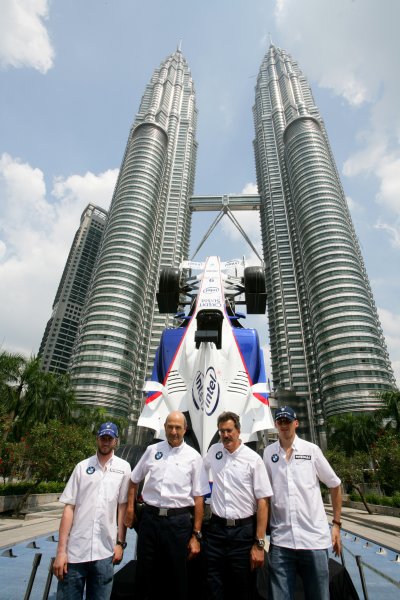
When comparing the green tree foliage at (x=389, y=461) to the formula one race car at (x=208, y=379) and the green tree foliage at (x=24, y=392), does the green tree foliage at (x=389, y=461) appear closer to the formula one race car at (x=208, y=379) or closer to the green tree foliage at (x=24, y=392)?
the formula one race car at (x=208, y=379)

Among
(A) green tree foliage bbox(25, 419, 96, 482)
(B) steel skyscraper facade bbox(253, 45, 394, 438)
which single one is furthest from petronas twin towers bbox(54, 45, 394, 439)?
(A) green tree foliage bbox(25, 419, 96, 482)

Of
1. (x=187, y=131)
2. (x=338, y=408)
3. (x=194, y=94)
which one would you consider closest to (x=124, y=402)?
(x=338, y=408)

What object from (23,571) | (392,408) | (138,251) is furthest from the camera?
(138,251)

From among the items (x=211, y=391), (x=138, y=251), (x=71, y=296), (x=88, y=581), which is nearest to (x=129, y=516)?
(x=88, y=581)

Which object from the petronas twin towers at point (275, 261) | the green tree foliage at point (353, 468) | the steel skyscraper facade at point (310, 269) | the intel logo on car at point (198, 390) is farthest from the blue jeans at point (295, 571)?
the steel skyscraper facade at point (310, 269)

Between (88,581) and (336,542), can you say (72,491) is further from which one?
(336,542)

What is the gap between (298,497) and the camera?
139 inches

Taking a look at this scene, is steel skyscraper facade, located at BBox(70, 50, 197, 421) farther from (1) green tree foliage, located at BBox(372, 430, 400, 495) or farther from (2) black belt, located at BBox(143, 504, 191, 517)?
(2) black belt, located at BBox(143, 504, 191, 517)

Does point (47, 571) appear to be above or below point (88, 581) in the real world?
below

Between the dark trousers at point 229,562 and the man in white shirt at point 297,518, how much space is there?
30 centimetres

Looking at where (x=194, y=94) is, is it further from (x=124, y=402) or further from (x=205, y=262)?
(x=205, y=262)

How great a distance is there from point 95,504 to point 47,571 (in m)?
3.74

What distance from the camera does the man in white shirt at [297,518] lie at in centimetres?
329

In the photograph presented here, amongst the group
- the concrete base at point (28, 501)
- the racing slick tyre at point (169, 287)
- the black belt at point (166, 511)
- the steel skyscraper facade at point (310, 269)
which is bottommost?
the concrete base at point (28, 501)
